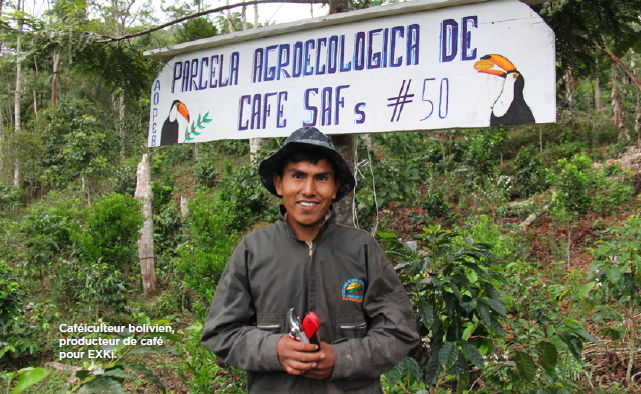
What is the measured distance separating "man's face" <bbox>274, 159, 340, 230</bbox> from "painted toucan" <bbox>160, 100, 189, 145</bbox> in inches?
57.7

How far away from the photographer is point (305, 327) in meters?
1.33

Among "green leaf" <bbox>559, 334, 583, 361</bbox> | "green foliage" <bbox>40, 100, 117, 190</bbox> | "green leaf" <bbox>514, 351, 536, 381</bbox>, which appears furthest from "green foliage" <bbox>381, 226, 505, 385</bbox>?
"green foliage" <bbox>40, 100, 117, 190</bbox>

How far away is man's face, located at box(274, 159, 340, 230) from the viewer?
1602mm

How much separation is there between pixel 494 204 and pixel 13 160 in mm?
13744

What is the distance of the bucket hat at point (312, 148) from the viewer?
5.19 feet

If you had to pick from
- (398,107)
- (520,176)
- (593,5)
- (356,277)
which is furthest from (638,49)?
(520,176)

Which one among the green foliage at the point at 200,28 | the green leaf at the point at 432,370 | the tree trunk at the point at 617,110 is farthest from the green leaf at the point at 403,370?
the green foliage at the point at 200,28

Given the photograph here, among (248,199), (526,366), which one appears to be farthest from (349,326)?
(248,199)

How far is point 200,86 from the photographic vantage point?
2838 millimetres

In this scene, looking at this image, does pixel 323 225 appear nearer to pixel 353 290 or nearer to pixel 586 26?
pixel 353 290

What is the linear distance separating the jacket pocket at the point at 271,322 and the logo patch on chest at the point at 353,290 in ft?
0.69

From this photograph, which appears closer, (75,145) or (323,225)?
(323,225)

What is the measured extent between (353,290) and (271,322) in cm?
27

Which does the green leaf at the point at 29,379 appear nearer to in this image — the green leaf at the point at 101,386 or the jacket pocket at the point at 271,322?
the green leaf at the point at 101,386
